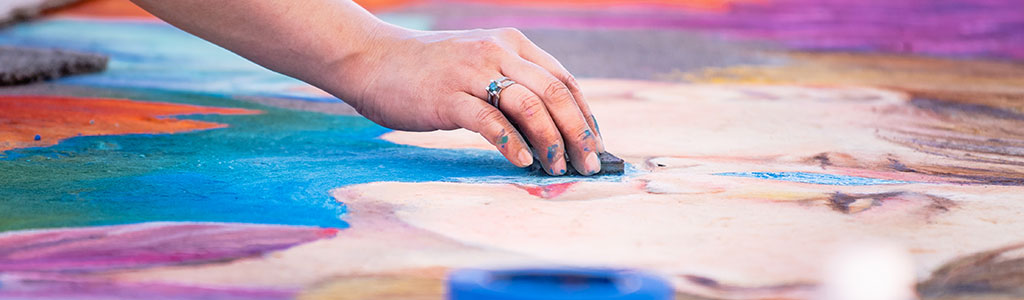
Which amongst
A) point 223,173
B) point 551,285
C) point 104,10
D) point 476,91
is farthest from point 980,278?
point 104,10

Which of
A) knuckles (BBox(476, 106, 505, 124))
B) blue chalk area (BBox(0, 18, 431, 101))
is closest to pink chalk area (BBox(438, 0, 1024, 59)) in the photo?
blue chalk area (BBox(0, 18, 431, 101))

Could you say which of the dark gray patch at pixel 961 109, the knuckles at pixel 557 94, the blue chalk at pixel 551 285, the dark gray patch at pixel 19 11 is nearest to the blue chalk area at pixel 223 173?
the knuckles at pixel 557 94

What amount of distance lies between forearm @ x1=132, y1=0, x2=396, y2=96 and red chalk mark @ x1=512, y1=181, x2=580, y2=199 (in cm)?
35

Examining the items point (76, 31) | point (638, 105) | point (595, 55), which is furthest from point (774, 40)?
point (76, 31)

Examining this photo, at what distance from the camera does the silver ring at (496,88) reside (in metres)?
1.46

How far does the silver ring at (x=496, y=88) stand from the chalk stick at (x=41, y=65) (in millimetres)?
1328

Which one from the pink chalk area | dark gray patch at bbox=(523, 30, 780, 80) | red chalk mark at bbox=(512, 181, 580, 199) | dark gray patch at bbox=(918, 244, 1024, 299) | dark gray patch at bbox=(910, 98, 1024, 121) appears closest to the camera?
dark gray patch at bbox=(918, 244, 1024, 299)

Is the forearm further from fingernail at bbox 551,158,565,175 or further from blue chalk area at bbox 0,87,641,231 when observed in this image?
fingernail at bbox 551,158,565,175

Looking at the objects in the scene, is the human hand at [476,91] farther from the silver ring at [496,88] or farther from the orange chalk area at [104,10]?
the orange chalk area at [104,10]

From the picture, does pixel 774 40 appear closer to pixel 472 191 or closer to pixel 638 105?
pixel 638 105

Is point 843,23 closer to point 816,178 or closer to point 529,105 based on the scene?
point 816,178

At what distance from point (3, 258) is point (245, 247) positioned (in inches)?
8.7

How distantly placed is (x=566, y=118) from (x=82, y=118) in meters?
0.95

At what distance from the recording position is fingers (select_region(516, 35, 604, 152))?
1.51 metres
